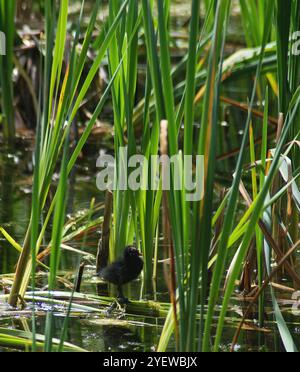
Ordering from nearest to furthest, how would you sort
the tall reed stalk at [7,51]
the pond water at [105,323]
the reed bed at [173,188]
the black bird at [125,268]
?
the reed bed at [173,188] < the pond water at [105,323] < the black bird at [125,268] < the tall reed stalk at [7,51]

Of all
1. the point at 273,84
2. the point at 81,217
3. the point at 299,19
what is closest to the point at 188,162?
the point at 299,19

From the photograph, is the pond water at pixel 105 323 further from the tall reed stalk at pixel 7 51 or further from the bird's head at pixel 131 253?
the tall reed stalk at pixel 7 51

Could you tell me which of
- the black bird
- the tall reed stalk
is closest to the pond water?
the black bird

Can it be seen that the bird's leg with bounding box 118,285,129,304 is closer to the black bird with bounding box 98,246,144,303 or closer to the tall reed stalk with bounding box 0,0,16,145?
the black bird with bounding box 98,246,144,303

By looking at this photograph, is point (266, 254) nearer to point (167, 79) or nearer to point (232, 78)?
point (167, 79)

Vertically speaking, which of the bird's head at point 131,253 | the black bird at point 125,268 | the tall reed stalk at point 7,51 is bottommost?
the black bird at point 125,268

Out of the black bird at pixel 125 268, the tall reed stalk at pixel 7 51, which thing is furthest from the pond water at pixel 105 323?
the tall reed stalk at pixel 7 51

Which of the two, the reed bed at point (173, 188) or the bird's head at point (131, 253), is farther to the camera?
the bird's head at point (131, 253)

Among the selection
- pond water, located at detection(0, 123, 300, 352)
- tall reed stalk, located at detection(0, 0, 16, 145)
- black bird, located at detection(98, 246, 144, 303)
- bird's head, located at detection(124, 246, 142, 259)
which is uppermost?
tall reed stalk, located at detection(0, 0, 16, 145)

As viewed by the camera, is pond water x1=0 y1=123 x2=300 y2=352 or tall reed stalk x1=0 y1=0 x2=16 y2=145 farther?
tall reed stalk x1=0 y1=0 x2=16 y2=145

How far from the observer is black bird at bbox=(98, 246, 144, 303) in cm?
306

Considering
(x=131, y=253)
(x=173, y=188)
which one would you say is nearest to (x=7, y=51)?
(x=131, y=253)

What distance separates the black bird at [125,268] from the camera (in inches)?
120
